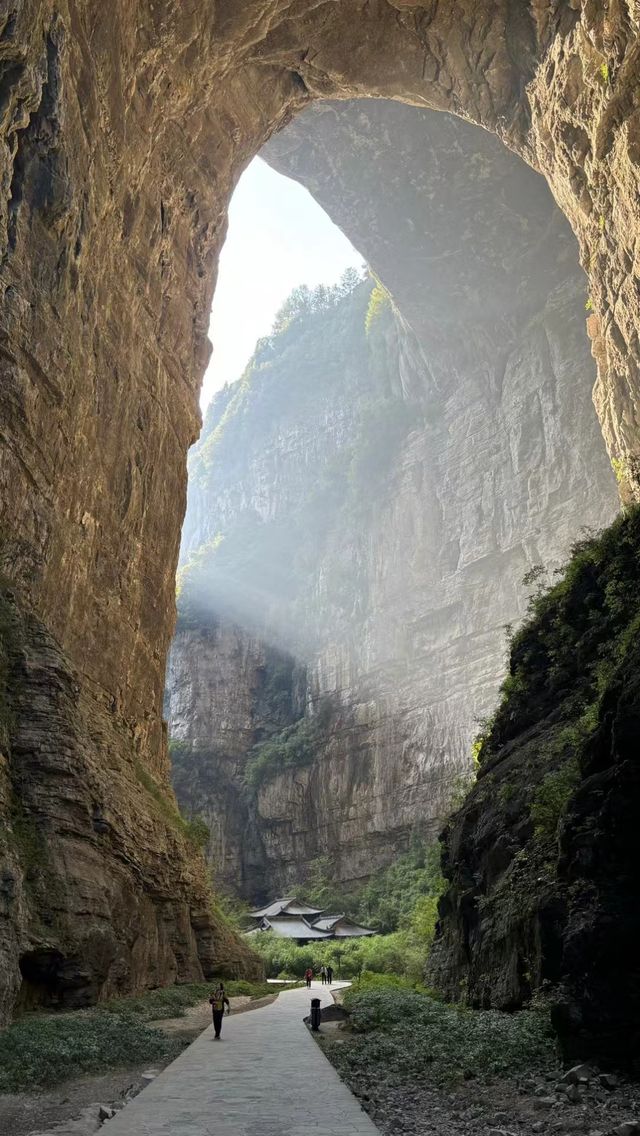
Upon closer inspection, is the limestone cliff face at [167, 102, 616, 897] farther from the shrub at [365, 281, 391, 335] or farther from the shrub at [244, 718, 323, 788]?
the shrub at [365, 281, 391, 335]

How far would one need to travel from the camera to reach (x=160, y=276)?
824 inches

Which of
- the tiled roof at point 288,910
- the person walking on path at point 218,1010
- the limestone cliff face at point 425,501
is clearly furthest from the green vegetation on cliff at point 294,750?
the person walking on path at point 218,1010

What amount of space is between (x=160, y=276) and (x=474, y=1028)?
63.1 feet

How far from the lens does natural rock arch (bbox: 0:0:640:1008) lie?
12500 mm

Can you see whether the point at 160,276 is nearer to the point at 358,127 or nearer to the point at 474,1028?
the point at 474,1028

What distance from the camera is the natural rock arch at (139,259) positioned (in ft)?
41.0

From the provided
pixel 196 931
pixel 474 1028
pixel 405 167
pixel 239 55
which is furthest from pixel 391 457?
pixel 474 1028

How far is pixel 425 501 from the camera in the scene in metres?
54.2

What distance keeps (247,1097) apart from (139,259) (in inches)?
726

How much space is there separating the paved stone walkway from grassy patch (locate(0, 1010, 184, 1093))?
52 cm

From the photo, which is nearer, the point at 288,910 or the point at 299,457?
the point at 288,910

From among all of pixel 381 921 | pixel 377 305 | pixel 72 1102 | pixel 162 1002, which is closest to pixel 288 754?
pixel 381 921

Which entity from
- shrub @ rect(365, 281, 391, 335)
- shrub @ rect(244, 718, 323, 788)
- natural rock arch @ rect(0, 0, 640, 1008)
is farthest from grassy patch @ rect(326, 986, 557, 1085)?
shrub @ rect(365, 281, 391, 335)

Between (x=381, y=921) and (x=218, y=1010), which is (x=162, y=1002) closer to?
(x=218, y=1010)
